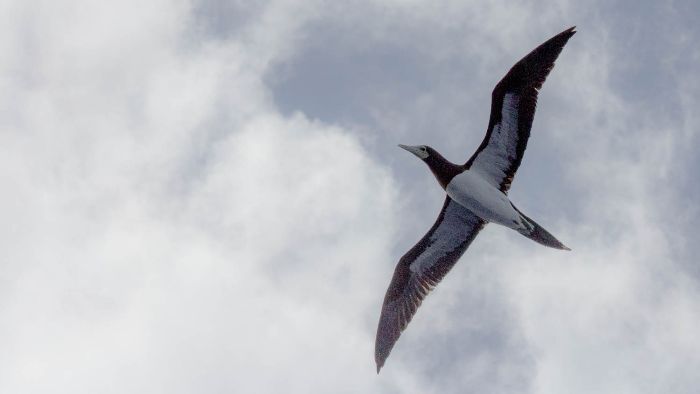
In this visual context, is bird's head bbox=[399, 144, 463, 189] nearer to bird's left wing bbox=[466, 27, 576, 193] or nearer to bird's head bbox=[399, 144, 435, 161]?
bird's head bbox=[399, 144, 435, 161]

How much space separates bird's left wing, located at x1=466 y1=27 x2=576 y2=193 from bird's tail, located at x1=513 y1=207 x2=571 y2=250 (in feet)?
5.03

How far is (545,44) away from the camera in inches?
899

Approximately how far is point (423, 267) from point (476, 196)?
3657 millimetres

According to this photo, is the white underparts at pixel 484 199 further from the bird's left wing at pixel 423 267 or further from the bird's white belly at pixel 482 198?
the bird's left wing at pixel 423 267

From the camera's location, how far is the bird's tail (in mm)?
23905

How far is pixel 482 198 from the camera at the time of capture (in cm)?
2456

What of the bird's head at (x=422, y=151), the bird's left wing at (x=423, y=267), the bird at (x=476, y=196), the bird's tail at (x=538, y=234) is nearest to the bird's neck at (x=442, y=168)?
the bird at (x=476, y=196)

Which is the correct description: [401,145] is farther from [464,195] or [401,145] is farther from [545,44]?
[545,44]

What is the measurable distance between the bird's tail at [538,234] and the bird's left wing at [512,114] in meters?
1.53

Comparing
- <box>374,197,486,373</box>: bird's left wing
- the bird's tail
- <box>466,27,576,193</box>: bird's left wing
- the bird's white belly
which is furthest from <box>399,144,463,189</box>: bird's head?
the bird's tail

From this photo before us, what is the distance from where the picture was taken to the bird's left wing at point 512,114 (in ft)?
75.2

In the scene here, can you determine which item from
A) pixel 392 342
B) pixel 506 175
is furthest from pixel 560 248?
pixel 392 342

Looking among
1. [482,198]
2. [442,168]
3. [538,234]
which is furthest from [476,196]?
[538,234]

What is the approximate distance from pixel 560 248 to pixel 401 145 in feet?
19.7
